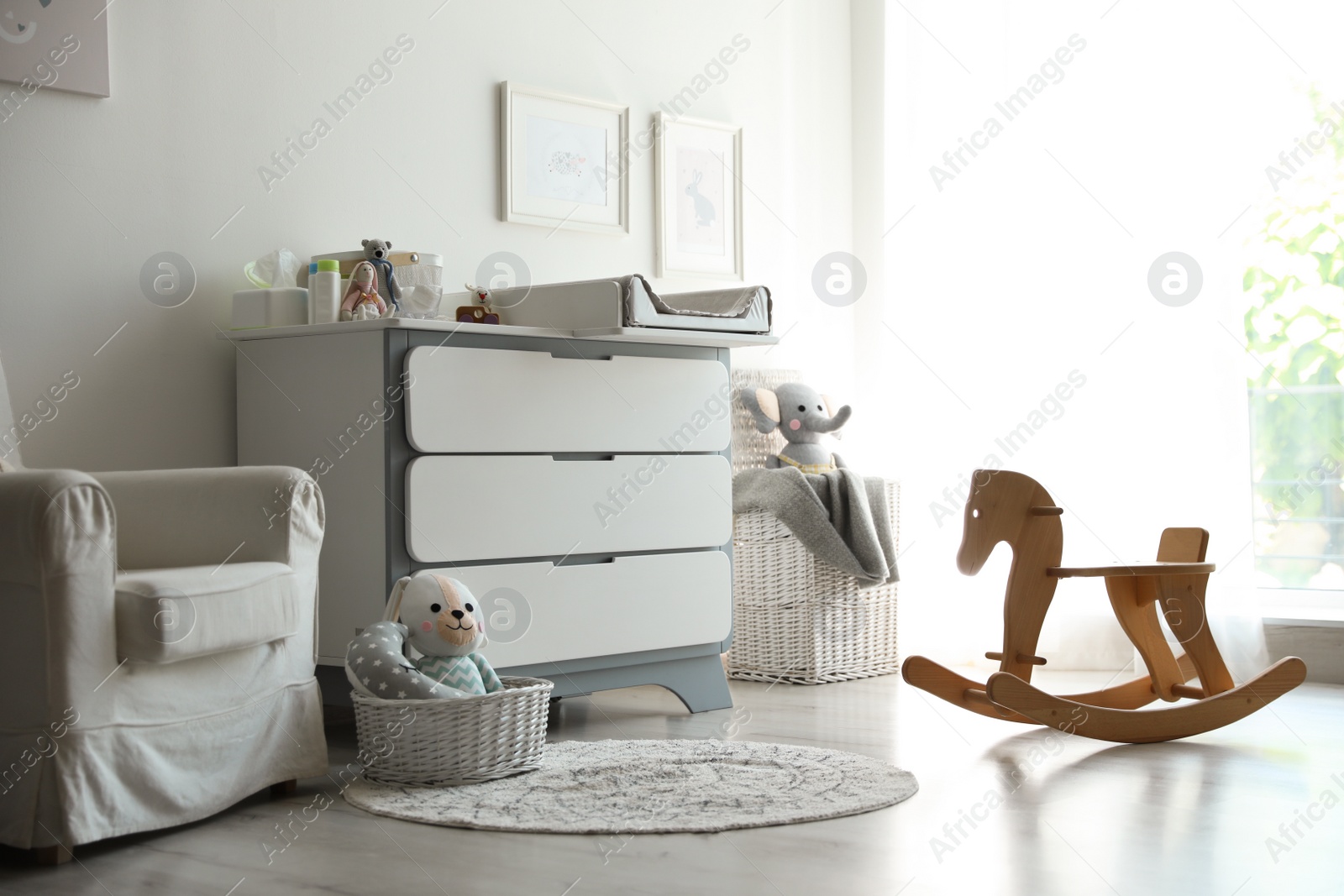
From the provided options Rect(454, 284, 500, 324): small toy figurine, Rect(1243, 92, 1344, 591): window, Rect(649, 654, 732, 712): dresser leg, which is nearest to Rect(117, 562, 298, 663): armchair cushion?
Rect(454, 284, 500, 324): small toy figurine

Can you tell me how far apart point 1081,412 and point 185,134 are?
7.66ft

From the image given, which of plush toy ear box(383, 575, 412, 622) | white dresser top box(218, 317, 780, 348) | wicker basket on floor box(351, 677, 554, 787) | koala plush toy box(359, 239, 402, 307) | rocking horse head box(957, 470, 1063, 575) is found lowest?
wicker basket on floor box(351, 677, 554, 787)

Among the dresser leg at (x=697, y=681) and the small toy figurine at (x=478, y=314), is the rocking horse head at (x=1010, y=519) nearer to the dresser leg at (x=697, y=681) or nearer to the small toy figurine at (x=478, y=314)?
the dresser leg at (x=697, y=681)

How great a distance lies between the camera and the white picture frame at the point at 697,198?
353 centimetres

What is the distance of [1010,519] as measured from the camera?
253 cm

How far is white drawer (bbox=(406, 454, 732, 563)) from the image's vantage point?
2383 millimetres

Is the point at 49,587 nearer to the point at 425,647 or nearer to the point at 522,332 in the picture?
the point at 425,647

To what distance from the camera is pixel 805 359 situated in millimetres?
3896

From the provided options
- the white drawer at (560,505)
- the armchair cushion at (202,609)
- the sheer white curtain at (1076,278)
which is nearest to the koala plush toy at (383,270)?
the white drawer at (560,505)

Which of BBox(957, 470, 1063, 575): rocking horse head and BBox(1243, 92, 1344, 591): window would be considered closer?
BBox(957, 470, 1063, 575): rocking horse head

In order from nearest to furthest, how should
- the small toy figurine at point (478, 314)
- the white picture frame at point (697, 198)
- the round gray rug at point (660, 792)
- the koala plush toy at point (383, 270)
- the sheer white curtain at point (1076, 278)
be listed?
the round gray rug at point (660, 792) → the koala plush toy at point (383, 270) → the small toy figurine at point (478, 314) → the sheer white curtain at point (1076, 278) → the white picture frame at point (697, 198)

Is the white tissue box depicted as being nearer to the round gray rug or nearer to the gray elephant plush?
the round gray rug

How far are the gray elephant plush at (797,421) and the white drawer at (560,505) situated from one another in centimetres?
54

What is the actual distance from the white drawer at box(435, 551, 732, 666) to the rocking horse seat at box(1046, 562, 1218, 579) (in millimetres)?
745
